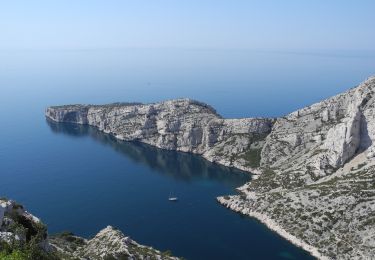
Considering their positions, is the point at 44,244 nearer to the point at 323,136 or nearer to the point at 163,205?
the point at 163,205

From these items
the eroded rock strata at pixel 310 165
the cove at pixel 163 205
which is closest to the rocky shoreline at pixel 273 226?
the eroded rock strata at pixel 310 165

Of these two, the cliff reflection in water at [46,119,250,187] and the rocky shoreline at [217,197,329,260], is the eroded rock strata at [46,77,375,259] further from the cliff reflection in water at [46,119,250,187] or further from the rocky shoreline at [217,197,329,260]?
the cliff reflection in water at [46,119,250,187]

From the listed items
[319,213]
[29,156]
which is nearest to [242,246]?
[319,213]

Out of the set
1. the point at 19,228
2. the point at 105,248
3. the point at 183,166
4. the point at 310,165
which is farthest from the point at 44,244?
the point at 183,166

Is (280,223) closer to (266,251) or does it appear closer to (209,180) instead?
(266,251)

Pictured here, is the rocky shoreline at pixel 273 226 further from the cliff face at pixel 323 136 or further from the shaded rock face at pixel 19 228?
the shaded rock face at pixel 19 228
